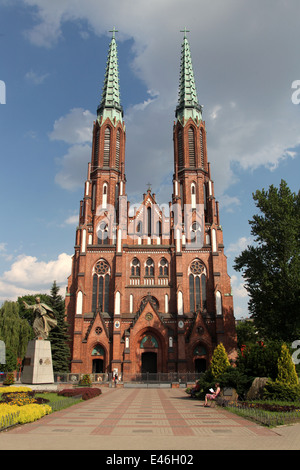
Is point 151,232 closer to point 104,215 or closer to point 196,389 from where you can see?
point 104,215

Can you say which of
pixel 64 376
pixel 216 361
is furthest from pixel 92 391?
pixel 64 376

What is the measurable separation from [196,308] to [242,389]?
2458 cm

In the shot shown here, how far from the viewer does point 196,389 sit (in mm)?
21969

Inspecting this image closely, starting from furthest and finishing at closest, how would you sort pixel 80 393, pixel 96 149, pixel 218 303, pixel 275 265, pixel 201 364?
pixel 96 149 → pixel 218 303 → pixel 201 364 → pixel 275 265 → pixel 80 393

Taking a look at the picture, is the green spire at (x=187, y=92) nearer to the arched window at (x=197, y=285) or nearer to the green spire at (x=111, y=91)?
the green spire at (x=111, y=91)

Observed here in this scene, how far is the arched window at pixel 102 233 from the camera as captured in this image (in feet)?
151

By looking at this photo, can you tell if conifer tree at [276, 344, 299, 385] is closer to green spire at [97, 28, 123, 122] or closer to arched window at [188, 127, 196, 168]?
arched window at [188, 127, 196, 168]

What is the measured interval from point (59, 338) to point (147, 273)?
502 inches

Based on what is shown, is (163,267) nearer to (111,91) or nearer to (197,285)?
(197,285)

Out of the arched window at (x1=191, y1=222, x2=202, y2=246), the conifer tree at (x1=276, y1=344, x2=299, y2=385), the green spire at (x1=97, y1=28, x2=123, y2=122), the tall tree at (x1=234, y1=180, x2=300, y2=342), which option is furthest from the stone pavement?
the green spire at (x1=97, y1=28, x2=123, y2=122)

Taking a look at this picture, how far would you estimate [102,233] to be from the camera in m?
46.3

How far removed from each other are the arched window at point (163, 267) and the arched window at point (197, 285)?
2899 millimetres

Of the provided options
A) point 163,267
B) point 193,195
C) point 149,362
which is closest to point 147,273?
point 163,267

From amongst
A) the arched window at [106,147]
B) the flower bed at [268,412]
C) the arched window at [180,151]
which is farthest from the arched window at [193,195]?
the flower bed at [268,412]
